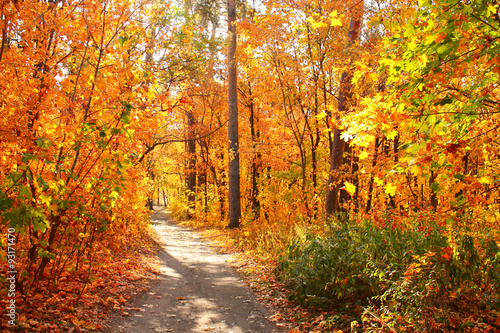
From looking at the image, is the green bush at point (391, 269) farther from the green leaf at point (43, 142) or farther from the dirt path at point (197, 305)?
the green leaf at point (43, 142)

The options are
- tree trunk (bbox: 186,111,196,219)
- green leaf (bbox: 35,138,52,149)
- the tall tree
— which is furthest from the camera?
tree trunk (bbox: 186,111,196,219)

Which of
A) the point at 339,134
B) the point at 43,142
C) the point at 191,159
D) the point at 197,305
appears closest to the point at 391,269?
the point at 197,305

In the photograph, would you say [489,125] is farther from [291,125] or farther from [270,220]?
[270,220]

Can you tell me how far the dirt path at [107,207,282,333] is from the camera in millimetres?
5023

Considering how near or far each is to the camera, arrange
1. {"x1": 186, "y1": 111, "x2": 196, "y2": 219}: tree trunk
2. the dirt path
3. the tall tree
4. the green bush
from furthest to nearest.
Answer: {"x1": 186, "y1": 111, "x2": 196, "y2": 219}: tree trunk, the tall tree, the dirt path, the green bush

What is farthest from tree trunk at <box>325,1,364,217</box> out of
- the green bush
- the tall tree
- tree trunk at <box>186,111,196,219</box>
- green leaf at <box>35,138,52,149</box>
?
tree trunk at <box>186,111,196,219</box>

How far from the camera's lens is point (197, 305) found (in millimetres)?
6031

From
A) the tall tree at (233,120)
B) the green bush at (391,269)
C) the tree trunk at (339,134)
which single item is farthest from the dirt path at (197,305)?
the tall tree at (233,120)

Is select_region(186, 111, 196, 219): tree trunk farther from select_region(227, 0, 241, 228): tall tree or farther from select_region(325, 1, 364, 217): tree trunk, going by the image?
select_region(325, 1, 364, 217): tree trunk

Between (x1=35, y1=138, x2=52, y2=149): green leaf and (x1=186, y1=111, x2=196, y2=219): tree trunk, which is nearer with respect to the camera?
(x1=35, y1=138, x2=52, y2=149): green leaf

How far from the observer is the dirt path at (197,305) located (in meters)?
5.02

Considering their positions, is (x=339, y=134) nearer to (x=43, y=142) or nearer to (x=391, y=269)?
(x=391, y=269)

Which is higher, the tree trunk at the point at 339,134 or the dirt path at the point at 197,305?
the tree trunk at the point at 339,134

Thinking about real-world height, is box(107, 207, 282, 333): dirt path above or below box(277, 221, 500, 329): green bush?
below
